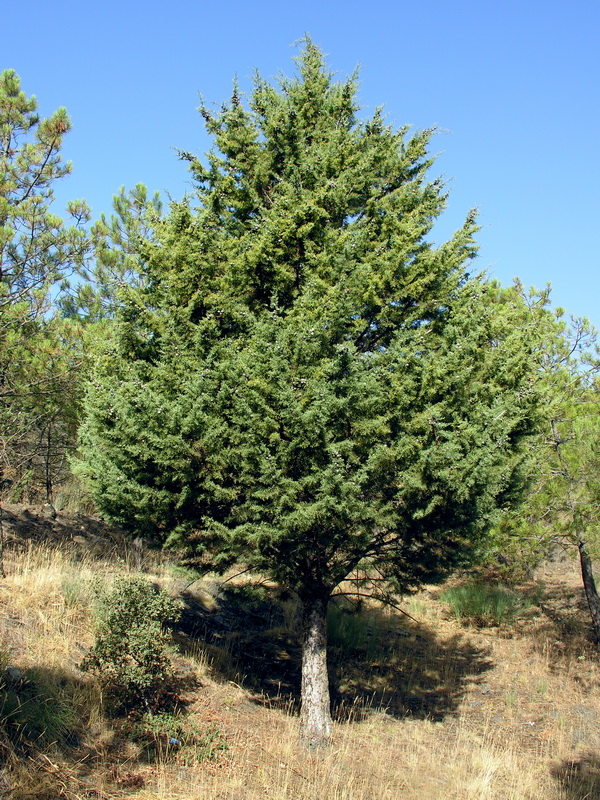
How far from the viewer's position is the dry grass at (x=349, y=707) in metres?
6.15

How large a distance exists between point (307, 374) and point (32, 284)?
6721 millimetres

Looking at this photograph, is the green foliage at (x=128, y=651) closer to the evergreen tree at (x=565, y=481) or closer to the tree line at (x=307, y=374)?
the tree line at (x=307, y=374)

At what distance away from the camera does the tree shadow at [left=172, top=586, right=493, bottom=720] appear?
9.57m

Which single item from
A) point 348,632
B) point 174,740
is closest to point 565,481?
point 348,632

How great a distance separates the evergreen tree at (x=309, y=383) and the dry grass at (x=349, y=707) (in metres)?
1.06

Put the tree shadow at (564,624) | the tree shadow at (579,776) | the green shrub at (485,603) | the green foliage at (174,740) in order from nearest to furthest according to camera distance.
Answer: the green foliage at (174,740), the tree shadow at (579,776), the tree shadow at (564,624), the green shrub at (485,603)

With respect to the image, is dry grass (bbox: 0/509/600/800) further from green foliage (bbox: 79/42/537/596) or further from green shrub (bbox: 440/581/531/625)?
green foliage (bbox: 79/42/537/596)

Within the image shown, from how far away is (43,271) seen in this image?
1102 centimetres

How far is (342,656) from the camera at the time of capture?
11.9m

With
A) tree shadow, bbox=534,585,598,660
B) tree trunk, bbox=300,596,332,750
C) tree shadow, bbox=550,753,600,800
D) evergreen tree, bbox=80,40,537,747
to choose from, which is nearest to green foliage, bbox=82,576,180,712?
evergreen tree, bbox=80,40,537,747

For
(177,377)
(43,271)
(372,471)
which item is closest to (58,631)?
(177,377)

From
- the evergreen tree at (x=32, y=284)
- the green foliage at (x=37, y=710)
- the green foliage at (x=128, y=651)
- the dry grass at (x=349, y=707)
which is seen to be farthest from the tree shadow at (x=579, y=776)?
the evergreen tree at (x=32, y=284)

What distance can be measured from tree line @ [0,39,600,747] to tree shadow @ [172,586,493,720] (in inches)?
63.5

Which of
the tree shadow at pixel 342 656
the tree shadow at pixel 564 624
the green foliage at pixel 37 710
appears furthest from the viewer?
the tree shadow at pixel 564 624
